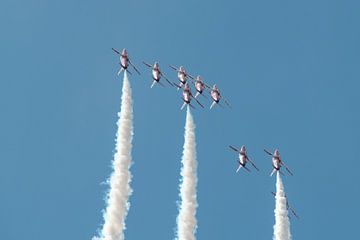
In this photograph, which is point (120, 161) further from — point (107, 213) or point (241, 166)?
point (241, 166)

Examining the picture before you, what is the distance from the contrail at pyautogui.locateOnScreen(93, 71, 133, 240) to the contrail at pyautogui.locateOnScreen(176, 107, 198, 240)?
309 inches

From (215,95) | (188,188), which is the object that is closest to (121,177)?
(188,188)

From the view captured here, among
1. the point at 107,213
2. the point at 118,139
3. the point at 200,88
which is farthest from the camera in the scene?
the point at 200,88

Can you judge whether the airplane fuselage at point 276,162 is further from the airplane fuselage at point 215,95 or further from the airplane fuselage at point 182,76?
the airplane fuselage at point 182,76

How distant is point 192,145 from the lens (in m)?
160

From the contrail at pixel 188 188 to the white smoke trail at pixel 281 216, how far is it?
11.5 m

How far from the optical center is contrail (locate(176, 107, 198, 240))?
147375mm

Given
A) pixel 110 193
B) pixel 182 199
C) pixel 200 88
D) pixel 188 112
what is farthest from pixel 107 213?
pixel 200 88

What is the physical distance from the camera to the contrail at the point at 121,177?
141 m

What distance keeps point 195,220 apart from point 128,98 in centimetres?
2062

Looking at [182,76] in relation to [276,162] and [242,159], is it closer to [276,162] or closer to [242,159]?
[242,159]

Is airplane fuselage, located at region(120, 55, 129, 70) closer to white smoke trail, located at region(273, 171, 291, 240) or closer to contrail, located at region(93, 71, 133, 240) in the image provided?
contrail, located at region(93, 71, 133, 240)

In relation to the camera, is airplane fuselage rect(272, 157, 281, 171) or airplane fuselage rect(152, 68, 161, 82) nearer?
airplane fuselage rect(272, 157, 281, 171)

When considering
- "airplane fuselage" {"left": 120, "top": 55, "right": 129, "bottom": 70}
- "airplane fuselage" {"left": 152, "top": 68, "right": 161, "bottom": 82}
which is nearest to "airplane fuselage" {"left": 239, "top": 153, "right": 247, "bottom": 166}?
"airplane fuselage" {"left": 152, "top": 68, "right": 161, "bottom": 82}
